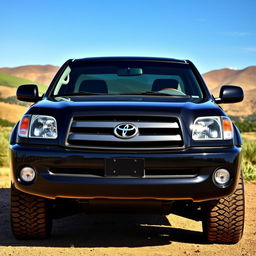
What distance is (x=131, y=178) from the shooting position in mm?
4719

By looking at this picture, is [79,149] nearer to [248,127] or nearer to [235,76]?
[248,127]

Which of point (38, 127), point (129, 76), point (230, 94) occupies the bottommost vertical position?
point (38, 127)

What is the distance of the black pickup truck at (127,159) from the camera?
15.5 ft

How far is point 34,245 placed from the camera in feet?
17.3

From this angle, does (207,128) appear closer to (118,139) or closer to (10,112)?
(118,139)

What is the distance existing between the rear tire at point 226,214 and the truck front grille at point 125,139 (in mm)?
807

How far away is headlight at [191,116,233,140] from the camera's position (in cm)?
491

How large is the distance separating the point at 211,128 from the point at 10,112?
54619 millimetres

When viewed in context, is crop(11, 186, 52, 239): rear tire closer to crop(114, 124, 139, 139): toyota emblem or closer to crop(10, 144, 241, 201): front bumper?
crop(10, 144, 241, 201): front bumper

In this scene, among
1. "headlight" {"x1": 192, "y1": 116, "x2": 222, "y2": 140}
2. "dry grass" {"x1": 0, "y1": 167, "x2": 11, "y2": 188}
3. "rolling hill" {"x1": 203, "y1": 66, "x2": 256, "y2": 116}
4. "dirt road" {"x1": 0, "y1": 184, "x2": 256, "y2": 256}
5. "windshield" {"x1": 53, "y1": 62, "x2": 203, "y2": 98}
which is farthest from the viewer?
"rolling hill" {"x1": 203, "y1": 66, "x2": 256, "y2": 116}

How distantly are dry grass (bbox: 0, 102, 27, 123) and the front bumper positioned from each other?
50.8m

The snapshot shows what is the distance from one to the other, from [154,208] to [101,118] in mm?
914

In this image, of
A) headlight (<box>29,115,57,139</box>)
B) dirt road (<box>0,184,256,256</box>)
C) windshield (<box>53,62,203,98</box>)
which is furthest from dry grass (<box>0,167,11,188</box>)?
headlight (<box>29,115,57,139</box>)

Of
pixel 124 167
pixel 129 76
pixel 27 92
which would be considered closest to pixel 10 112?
pixel 129 76
